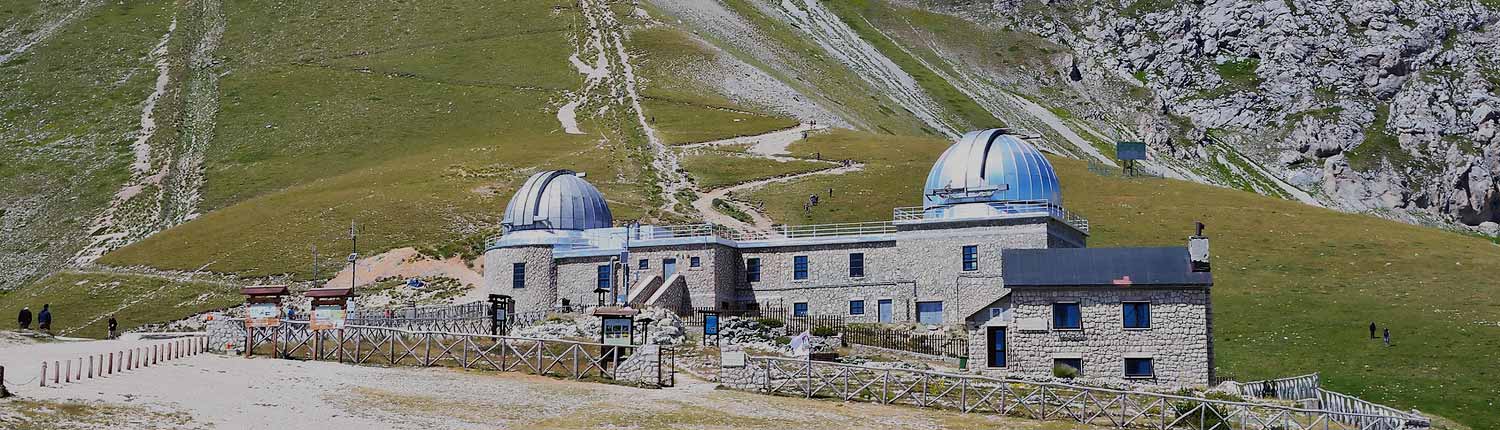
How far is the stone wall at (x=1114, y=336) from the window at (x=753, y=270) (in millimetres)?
24230

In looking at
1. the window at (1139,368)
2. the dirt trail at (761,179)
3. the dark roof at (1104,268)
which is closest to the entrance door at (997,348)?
Answer: the dark roof at (1104,268)

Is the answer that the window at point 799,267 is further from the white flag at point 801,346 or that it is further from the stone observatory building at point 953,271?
the white flag at point 801,346

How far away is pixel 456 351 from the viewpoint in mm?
52375

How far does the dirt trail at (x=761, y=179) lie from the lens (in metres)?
104

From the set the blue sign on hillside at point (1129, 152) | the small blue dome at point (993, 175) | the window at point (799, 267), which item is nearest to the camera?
the small blue dome at point (993, 175)

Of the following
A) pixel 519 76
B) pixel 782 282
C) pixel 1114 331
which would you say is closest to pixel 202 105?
pixel 519 76

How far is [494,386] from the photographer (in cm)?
4669

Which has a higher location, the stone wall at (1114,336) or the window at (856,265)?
the window at (856,265)

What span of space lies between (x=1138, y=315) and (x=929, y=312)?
19.4 metres

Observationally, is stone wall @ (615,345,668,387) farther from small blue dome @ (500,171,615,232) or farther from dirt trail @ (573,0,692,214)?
dirt trail @ (573,0,692,214)

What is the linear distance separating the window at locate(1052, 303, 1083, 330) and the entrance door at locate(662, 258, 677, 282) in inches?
1032

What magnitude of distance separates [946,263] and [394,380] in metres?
31.1

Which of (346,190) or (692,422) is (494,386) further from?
(346,190)

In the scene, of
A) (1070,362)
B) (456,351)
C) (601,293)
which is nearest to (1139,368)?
(1070,362)
